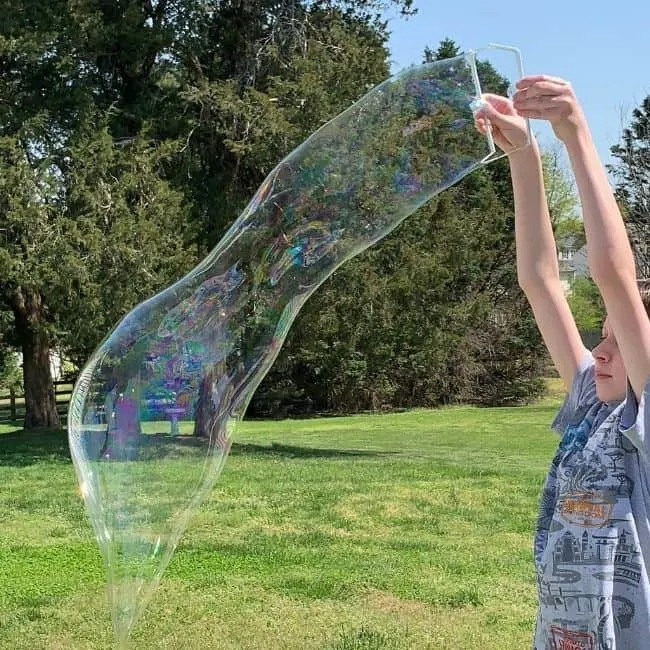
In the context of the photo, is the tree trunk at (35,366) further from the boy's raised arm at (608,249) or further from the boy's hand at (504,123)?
the boy's raised arm at (608,249)

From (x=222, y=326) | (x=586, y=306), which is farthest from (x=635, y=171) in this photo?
(x=222, y=326)

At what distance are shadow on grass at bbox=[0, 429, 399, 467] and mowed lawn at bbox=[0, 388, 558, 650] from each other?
907 mm

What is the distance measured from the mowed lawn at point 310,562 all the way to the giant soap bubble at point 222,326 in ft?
4.77

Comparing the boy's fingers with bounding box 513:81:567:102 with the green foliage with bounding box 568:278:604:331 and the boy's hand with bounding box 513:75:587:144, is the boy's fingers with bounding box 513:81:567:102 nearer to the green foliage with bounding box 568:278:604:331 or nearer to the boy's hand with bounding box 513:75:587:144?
the boy's hand with bounding box 513:75:587:144

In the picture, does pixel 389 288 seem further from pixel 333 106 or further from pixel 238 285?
pixel 238 285

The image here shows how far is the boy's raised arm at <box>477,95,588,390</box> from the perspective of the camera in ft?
7.55

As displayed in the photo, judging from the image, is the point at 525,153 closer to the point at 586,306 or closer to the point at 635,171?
the point at 635,171

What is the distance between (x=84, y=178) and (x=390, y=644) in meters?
8.79

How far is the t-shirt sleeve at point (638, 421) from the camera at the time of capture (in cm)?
183

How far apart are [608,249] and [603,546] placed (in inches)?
23.8

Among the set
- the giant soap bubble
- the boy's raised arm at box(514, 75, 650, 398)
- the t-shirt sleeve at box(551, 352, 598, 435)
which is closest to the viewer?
the boy's raised arm at box(514, 75, 650, 398)

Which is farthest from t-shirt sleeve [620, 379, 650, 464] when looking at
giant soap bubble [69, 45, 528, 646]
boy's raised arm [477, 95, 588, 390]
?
giant soap bubble [69, 45, 528, 646]

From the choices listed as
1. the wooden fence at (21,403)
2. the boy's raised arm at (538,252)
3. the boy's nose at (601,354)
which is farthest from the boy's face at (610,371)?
the wooden fence at (21,403)

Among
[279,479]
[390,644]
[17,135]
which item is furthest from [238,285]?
[17,135]
